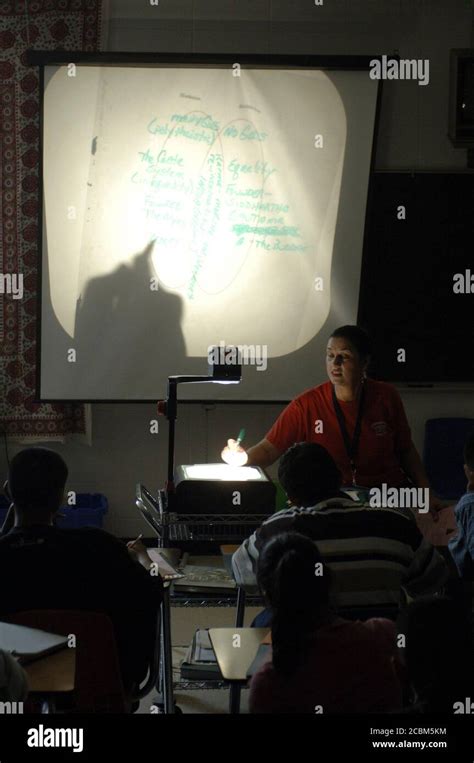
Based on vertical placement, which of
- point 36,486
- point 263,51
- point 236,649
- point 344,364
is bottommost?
point 236,649

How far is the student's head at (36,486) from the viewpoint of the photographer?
2412 mm

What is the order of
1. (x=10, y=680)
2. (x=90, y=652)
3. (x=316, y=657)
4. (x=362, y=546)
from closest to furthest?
(x=10, y=680), (x=316, y=657), (x=90, y=652), (x=362, y=546)

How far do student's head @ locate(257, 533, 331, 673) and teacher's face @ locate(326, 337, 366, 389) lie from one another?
1.67m

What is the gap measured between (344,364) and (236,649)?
5.39 ft

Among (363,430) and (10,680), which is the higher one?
(363,430)

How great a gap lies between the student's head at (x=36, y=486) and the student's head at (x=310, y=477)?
595mm

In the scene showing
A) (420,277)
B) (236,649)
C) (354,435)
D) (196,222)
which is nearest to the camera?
(236,649)

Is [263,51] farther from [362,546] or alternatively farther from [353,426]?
[362,546]

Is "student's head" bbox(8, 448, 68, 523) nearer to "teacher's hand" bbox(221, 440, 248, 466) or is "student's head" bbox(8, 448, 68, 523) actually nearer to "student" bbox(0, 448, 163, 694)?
"student" bbox(0, 448, 163, 694)

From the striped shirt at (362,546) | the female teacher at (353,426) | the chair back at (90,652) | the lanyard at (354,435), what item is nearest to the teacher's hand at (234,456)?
the female teacher at (353,426)

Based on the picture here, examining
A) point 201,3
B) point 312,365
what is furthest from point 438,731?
point 201,3

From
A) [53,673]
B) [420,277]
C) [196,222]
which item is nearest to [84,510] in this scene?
[196,222]

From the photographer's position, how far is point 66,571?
7.57 ft

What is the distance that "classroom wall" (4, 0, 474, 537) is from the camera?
4.85m
